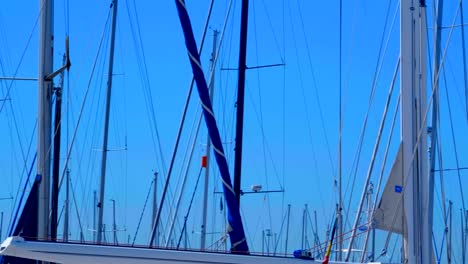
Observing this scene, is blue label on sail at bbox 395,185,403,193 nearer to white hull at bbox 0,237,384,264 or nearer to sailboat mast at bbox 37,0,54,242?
white hull at bbox 0,237,384,264

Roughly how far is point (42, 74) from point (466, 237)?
38.8 metres

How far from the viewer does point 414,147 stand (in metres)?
11.8

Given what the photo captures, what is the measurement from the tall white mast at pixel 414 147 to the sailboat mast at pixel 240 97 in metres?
5.74

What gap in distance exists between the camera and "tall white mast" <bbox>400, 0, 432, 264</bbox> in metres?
11.8

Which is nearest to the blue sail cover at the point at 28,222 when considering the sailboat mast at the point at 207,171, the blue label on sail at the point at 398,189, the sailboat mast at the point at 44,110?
the sailboat mast at the point at 44,110

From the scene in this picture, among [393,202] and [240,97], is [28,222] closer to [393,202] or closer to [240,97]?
[393,202]

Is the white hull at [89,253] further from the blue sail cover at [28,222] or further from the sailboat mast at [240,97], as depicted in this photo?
the sailboat mast at [240,97]

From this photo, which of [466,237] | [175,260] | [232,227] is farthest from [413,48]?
[466,237]

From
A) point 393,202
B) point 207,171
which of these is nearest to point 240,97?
point 393,202

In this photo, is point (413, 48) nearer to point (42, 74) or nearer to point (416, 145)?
point (416, 145)

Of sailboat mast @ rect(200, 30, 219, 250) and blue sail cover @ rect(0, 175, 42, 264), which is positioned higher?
sailboat mast @ rect(200, 30, 219, 250)

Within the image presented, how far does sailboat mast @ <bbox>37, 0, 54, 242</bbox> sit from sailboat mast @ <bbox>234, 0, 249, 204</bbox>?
4.69 meters

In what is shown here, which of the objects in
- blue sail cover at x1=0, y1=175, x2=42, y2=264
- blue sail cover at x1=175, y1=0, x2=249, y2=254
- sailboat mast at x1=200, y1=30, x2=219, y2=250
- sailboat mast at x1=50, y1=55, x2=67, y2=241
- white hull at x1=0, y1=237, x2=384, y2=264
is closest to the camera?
white hull at x1=0, y1=237, x2=384, y2=264

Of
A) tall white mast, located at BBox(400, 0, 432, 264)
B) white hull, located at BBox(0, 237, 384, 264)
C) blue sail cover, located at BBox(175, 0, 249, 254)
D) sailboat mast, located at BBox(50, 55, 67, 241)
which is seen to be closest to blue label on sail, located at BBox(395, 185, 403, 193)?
tall white mast, located at BBox(400, 0, 432, 264)
